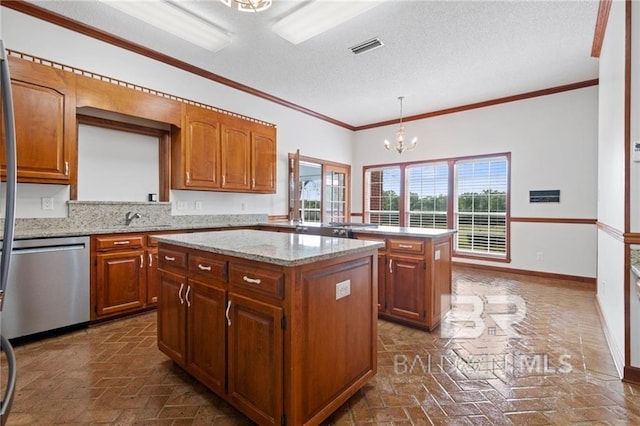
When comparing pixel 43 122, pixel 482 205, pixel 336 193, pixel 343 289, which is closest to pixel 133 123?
pixel 43 122

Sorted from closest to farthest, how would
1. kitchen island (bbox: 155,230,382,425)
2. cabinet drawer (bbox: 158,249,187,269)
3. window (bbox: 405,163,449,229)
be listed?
kitchen island (bbox: 155,230,382,425)
cabinet drawer (bbox: 158,249,187,269)
window (bbox: 405,163,449,229)

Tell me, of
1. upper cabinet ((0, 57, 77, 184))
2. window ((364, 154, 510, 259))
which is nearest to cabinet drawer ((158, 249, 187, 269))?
upper cabinet ((0, 57, 77, 184))

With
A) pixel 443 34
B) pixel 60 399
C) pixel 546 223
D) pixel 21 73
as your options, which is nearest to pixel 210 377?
pixel 60 399

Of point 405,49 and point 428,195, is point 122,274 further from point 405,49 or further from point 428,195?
point 428,195

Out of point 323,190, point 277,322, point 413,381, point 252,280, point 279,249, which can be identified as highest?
point 323,190

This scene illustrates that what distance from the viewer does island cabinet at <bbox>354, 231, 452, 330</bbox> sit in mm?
2939

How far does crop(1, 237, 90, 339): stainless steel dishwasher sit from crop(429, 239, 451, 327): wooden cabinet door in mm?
3333

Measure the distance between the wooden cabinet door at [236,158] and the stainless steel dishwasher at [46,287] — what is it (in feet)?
6.39

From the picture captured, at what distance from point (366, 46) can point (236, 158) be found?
2.32 meters

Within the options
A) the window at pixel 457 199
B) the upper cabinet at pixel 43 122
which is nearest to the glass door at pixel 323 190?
the window at pixel 457 199

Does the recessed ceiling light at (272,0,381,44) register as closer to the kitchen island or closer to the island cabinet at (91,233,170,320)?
the kitchen island

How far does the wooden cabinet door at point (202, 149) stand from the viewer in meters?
4.01

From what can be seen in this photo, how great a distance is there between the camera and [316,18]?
121 inches

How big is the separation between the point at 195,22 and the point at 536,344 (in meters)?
4.48
